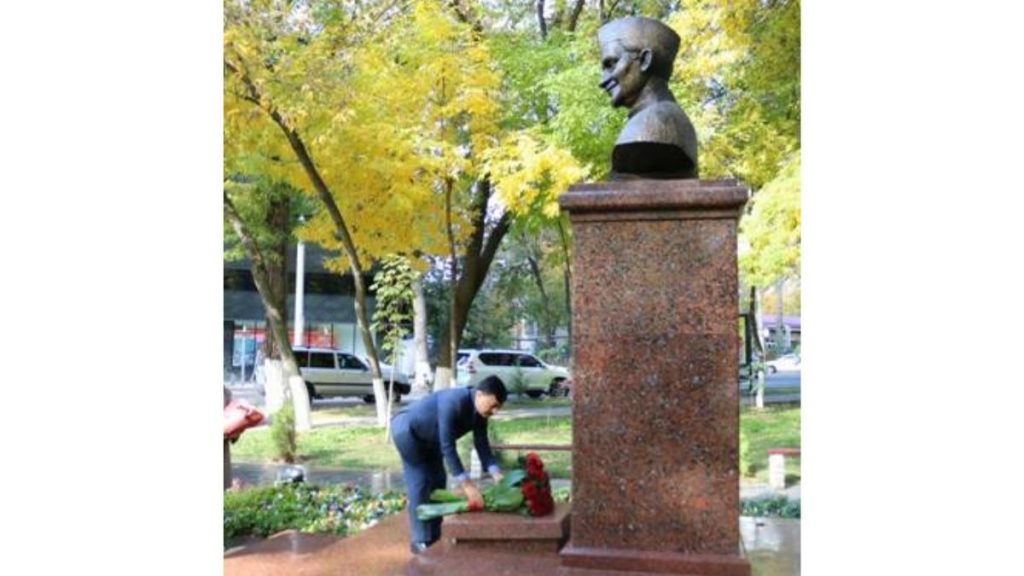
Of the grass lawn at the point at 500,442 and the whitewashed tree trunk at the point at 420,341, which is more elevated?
the whitewashed tree trunk at the point at 420,341

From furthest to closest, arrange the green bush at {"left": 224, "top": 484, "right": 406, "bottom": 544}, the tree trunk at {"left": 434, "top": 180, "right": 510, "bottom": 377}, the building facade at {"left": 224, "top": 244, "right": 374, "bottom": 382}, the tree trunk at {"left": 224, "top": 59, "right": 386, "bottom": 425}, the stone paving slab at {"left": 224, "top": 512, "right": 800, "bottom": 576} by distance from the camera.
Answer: the building facade at {"left": 224, "top": 244, "right": 374, "bottom": 382} → the tree trunk at {"left": 434, "top": 180, "right": 510, "bottom": 377} → the tree trunk at {"left": 224, "top": 59, "right": 386, "bottom": 425} → the green bush at {"left": 224, "top": 484, "right": 406, "bottom": 544} → the stone paving slab at {"left": 224, "top": 512, "right": 800, "bottom": 576}

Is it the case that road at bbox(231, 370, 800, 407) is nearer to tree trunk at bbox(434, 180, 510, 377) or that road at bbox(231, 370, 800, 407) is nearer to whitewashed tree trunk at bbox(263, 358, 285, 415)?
whitewashed tree trunk at bbox(263, 358, 285, 415)

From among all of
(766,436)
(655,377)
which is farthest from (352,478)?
(655,377)

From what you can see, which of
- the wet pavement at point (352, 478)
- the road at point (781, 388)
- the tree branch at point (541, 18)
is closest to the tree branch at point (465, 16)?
the tree branch at point (541, 18)

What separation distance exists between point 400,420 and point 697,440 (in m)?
1.69

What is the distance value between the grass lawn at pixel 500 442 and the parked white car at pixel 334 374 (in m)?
3.66

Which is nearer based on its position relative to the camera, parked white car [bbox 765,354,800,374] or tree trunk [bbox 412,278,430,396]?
tree trunk [bbox 412,278,430,396]

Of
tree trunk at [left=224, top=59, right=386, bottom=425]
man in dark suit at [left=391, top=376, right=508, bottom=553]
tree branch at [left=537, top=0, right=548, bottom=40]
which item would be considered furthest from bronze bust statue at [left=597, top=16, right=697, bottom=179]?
tree branch at [left=537, top=0, right=548, bottom=40]

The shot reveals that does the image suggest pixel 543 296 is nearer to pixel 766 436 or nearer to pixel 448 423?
pixel 766 436

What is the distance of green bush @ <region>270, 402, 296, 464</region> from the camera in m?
10.3

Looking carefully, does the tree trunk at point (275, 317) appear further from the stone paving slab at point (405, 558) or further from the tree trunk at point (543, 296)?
the tree trunk at point (543, 296)

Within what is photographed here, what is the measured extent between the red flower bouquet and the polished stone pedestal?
57cm

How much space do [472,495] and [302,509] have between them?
3748 mm

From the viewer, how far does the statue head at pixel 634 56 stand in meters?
4.09
